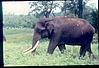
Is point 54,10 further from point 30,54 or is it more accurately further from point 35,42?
point 30,54

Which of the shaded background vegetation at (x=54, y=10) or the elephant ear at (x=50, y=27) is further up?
the shaded background vegetation at (x=54, y=10)

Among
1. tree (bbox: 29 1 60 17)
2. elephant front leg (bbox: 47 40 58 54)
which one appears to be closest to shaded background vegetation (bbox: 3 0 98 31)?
tree (bbox: 29 1 60 17)

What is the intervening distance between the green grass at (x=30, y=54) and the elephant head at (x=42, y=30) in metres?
0.03

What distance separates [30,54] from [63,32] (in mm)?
311

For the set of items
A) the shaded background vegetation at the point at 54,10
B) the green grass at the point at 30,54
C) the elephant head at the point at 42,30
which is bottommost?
the green grass at the point at 30,54

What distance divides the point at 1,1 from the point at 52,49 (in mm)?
532

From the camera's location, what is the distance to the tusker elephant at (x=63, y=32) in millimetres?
1688

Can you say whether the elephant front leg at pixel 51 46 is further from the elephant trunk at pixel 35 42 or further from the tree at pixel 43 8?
the tree at pixel 43 8

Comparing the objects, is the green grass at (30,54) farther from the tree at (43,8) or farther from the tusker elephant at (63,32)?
the tree at (43,8)

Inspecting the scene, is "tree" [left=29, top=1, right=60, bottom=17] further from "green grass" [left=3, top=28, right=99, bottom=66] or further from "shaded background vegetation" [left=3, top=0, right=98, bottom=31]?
"green grass" [left=3, top=28, right=99, bottom=66]

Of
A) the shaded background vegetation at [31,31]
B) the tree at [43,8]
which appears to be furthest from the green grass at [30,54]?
the tree at [43,8]

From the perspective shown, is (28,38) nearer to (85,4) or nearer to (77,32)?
(77,32)

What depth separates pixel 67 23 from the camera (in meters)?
1.73

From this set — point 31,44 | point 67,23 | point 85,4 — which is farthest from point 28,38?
point 85,4
